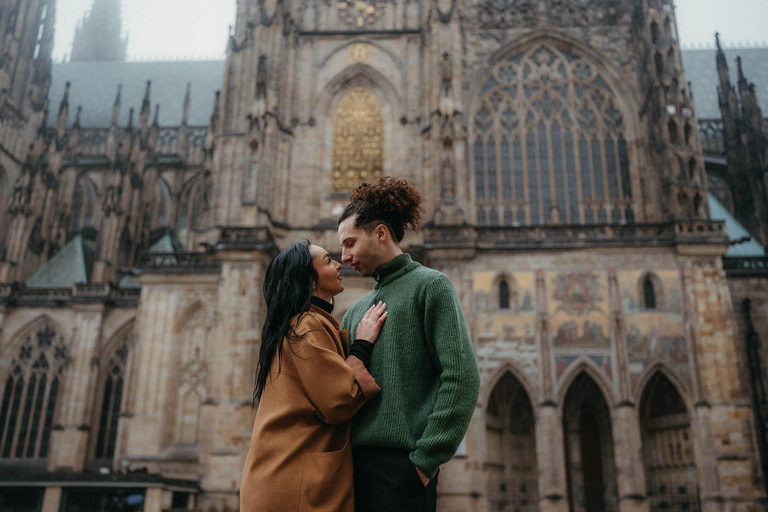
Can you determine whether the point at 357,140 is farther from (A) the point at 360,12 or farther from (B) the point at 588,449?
(B) the point at 588,449

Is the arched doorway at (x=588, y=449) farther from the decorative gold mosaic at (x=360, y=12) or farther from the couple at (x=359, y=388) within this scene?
the couple at (x=359, y=388)

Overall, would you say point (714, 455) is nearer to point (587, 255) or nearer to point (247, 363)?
point (587, 255)

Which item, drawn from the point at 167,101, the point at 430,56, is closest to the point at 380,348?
the point at 430,56

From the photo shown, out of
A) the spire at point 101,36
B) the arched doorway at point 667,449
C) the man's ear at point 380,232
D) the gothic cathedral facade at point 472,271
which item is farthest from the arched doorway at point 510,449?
the spire at point 101,36

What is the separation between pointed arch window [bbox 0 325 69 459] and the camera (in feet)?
81.6

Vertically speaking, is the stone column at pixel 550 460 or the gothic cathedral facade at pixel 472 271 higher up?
the gothic cathedral facade at pixel 472 271

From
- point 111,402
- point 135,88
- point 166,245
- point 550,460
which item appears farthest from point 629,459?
point 135,88

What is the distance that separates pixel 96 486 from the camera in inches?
569

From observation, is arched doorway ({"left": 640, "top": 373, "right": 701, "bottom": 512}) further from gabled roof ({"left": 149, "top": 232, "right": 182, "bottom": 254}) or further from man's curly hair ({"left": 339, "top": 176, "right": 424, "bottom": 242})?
gabled roof ({"left": 149, "top": 232, "right": 182, "bottom": 254})

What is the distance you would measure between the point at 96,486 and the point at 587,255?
44.2 feet

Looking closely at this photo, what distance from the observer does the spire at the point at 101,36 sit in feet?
165

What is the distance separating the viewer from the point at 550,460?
16.3 meters

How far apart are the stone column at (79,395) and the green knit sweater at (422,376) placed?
23587 mm

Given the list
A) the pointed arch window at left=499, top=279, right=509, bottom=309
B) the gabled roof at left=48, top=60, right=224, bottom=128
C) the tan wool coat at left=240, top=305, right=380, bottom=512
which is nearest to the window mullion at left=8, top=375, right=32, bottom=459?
the gabled roof at left=48, top=60, right=224, bottom=128
